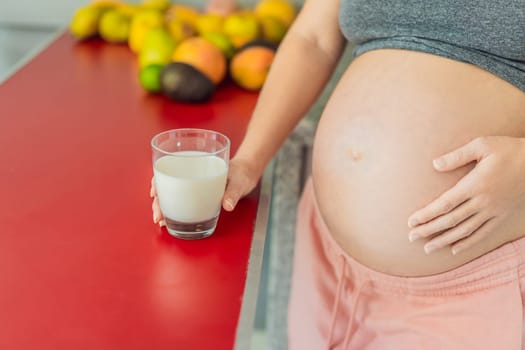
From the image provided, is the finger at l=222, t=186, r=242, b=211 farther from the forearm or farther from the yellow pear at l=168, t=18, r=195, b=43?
the yellow pear at l=168, t=18, r=195, b=43

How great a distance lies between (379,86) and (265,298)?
900 millimetres

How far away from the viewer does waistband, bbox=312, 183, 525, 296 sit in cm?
74

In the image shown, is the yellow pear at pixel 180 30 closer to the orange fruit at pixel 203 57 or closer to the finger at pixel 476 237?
the orange fruit at pixel 203 57

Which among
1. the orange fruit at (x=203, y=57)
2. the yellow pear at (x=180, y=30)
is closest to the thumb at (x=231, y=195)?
the orange fruit at (x=203, y=57)

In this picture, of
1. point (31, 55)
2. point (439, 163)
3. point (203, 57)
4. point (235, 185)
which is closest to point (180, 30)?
point (203, 57)

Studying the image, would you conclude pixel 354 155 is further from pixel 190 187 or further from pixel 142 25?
pixel 142 25

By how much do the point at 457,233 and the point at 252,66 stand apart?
1.82ft

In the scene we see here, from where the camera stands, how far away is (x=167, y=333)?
1.86 feet

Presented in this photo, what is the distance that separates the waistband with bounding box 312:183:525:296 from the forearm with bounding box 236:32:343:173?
0.57ft

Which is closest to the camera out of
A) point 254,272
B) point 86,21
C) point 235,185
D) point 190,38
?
point 254,272

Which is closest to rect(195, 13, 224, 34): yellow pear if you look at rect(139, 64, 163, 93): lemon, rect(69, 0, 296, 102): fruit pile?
rect(69, 0, 296, 102): fruit pile

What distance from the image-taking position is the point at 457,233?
0.73 m

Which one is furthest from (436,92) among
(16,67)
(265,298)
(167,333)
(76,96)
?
(265,298)

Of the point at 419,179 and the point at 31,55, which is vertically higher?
the point at 419,179
